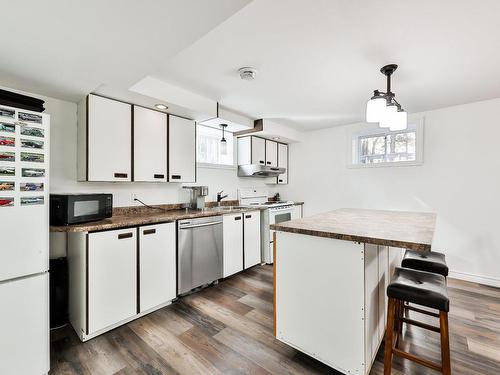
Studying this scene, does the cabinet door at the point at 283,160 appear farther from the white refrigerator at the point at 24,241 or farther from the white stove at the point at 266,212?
the white refrigerator at the point at 24,241

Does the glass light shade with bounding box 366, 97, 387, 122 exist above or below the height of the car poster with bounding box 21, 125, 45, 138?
above

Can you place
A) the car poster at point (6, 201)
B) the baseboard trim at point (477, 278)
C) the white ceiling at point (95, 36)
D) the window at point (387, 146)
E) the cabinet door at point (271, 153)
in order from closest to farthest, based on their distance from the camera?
the white ceiling at point (95, 36)
the car poster at point (6, 201)
the baseboard trim at point (477, 278)
the window at point (387, 146)
the cabinet door at point (271, 153)

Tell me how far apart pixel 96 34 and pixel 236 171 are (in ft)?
9.92

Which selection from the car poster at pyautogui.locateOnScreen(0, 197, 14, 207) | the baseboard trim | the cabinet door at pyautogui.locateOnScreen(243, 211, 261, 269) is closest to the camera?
the car poster at pyautogui.locateOnScreen(0, 197, 14, 207)

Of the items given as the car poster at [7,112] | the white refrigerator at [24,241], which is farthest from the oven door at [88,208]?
the car poster at [7,112]

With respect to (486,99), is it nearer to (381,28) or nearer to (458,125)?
(458,125)

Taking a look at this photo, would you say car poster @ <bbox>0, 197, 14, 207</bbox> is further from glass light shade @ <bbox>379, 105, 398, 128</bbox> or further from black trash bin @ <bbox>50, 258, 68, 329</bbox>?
glass light shade @ <bbox>379, 105, 398, 128</bbox>

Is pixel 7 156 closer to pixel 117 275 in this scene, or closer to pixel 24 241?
pixel 24 241

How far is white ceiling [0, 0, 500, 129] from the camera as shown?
1.28m

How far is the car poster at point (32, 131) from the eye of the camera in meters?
1.56

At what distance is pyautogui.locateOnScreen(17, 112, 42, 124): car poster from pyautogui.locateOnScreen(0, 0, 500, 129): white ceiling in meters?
0.40

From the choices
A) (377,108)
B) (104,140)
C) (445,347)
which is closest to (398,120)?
(377,108)

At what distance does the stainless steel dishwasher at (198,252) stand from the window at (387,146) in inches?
111

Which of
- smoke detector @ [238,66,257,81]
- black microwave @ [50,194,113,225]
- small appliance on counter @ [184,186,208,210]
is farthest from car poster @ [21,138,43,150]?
small appliance on counter @ [184,186,208,210]
